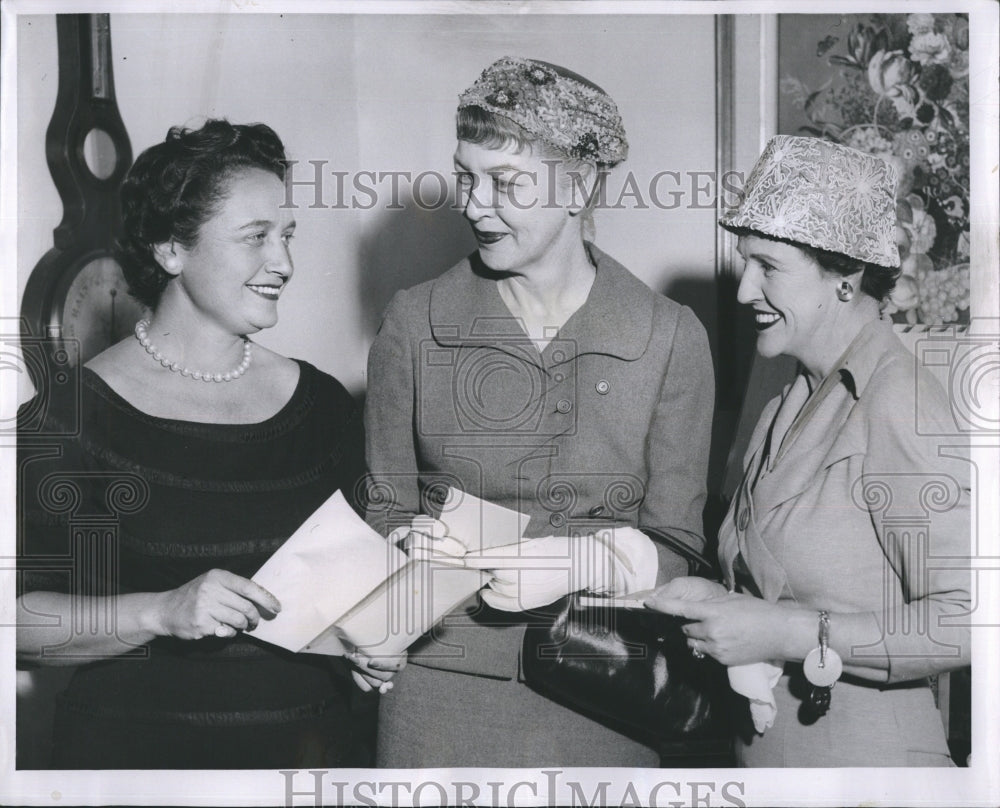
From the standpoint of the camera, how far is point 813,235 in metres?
1.30

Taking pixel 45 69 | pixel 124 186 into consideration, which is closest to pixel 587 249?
pixel 124 186

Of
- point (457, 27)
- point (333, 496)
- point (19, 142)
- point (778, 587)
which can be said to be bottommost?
point (778, 587)

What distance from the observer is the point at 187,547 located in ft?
4.54

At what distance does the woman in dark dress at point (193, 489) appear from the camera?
1386 mm

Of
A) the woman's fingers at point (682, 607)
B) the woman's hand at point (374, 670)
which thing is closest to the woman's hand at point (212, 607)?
the woman's hand at point (374, 670)

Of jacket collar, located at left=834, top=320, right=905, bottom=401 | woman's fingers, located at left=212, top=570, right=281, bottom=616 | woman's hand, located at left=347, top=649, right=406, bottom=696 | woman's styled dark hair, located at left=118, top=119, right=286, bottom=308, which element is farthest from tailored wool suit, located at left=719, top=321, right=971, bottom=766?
woman's styled dark hair, located at left=118, top=119, right=286, bottom=308

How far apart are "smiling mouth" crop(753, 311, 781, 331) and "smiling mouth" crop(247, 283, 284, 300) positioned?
624 millimetres

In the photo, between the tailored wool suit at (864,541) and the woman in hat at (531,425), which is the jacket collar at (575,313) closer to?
the woman in hat at (531,425)

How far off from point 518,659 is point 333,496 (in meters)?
0.32

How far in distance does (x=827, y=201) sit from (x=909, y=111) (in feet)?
0.88

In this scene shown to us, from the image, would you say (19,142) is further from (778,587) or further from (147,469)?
(778,587)

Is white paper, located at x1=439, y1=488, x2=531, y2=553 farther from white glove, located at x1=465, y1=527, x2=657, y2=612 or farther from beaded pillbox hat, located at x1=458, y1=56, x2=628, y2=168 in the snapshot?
beaded pillbox hat, located at x1=458, y1=56, x2=628, y2=168

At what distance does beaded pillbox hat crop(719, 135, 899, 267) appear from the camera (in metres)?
1.30

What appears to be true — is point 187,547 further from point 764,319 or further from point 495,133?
point 764,319
